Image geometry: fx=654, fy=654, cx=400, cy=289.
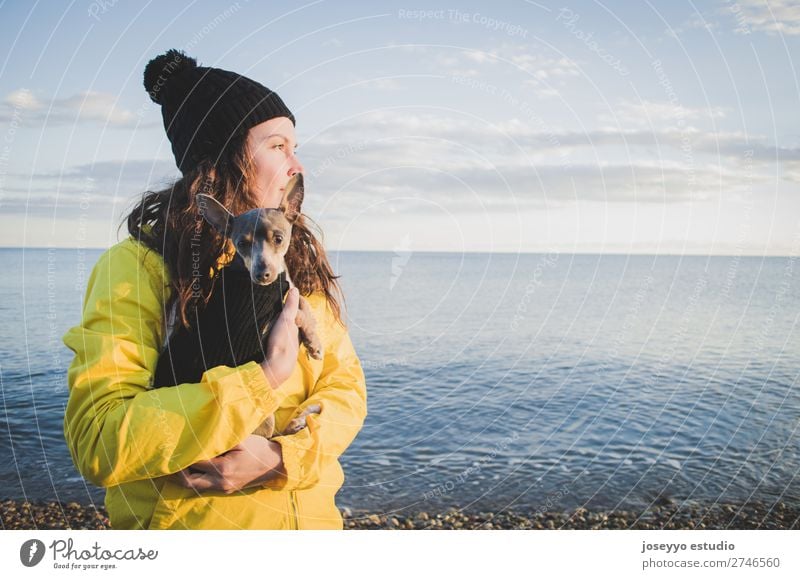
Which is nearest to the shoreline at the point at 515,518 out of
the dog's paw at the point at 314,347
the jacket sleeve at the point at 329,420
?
the jacket sleeve at the point at 329,420

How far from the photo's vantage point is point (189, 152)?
2.97 meters

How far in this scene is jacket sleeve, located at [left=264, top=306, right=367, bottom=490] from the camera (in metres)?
2.81

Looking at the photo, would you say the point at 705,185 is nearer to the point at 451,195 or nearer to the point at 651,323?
the point at 451,195

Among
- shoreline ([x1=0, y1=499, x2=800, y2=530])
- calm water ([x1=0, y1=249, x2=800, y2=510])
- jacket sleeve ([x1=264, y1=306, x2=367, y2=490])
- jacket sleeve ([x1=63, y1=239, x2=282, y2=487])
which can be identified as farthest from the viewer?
calm water ([x1=0, y1=249, x2=800, y2=510])

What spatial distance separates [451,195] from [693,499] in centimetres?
507

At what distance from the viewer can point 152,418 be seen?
2.47 metres

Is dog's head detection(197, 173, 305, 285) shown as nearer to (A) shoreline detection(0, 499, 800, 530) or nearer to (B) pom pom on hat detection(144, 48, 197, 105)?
(B) pom pom on hat detection(144, 48, 197, 105)

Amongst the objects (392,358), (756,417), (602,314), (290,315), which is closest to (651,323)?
(602,314)

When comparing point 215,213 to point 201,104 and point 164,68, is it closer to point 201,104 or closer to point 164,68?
point 201,104

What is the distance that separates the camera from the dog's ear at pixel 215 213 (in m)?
2.70

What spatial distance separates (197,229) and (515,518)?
17.7 ft

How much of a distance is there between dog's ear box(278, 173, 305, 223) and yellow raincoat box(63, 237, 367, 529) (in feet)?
1.03

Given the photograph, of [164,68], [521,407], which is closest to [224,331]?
[164,68]

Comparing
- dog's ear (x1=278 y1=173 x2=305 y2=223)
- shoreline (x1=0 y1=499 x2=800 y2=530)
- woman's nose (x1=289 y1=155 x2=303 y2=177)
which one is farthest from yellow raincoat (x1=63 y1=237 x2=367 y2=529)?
shoreline (x1=0 y1=499 x2=800 y2=530)
